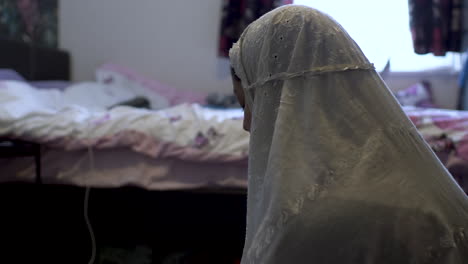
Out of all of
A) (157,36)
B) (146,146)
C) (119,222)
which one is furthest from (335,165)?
(157,36)

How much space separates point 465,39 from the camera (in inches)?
97.7

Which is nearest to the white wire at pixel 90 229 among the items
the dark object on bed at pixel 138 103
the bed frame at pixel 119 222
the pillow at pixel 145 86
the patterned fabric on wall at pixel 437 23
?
the bed frame at pixel 119 222

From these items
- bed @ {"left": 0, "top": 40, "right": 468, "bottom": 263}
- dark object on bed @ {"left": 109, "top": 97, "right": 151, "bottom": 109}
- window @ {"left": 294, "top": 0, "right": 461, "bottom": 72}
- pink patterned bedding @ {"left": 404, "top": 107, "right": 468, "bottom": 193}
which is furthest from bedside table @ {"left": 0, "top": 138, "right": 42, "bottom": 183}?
window @ {"left": 294, "top": 0, "right": 461, "bottom": 72}

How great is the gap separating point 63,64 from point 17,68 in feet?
1.44

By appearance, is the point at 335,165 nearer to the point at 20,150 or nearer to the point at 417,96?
the point at 20,150

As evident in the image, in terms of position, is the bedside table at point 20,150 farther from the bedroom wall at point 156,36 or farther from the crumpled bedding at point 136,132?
the bedroom wall at point 156,36

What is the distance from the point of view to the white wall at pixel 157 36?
2.80 metres

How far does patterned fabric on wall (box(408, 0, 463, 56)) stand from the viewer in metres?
2.45

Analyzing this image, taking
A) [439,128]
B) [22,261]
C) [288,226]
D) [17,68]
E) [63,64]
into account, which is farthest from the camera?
[63,64]

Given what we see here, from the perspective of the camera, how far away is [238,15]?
2.63m

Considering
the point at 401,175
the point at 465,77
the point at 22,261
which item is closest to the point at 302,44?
the point at 401,175

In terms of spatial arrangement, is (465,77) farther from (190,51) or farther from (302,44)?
(302,44)

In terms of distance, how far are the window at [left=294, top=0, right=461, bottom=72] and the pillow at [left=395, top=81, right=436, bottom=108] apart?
155 mm

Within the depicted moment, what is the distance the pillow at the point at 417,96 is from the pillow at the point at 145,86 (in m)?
1.30
